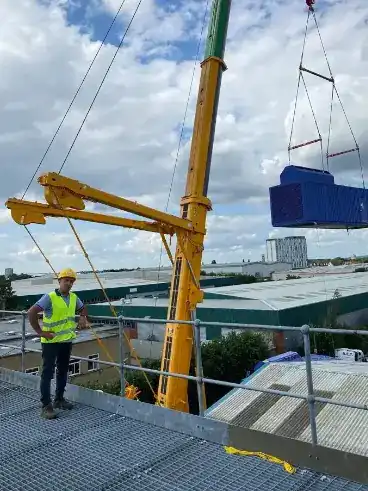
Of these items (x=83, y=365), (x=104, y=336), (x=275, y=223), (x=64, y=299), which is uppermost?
(x=275, y=223)

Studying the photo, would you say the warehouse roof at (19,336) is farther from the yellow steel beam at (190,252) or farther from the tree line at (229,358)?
the yellow steel beam at (190,252)

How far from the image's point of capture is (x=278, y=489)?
3.56 meters

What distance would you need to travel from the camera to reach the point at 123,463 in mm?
4148

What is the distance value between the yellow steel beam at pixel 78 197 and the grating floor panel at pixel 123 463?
6.01 m

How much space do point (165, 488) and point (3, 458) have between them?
172 cm

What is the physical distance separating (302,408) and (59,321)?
770cm

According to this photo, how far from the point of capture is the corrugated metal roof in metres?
9.59

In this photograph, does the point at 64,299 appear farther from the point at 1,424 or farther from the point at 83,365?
the point at 83,365

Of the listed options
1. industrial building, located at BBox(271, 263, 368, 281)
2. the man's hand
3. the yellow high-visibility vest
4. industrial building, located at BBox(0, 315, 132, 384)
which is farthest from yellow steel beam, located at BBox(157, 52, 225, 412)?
industrial building, located at BBox(271, 263, 368, 281)

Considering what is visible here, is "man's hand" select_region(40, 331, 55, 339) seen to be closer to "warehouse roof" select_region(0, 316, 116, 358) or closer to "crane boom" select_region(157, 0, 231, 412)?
"crane boom" select_region(157, 0, 231, 412)

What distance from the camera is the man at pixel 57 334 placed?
559cm

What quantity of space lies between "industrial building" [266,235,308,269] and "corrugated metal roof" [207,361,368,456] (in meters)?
151

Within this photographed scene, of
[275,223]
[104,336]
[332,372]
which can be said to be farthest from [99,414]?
[104,336]

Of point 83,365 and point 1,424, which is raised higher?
point 1,424
